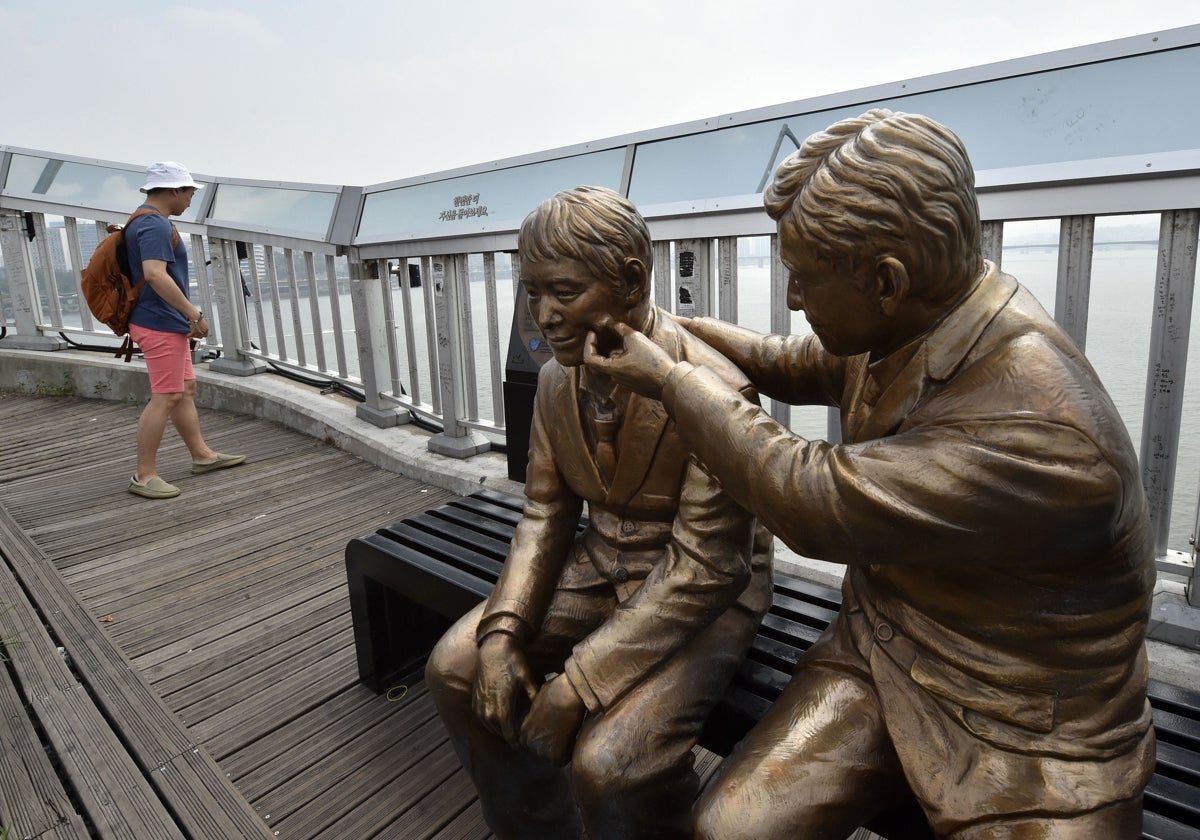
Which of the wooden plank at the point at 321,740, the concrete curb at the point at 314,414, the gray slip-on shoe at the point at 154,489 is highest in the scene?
the concrete curb at the point at 314,414

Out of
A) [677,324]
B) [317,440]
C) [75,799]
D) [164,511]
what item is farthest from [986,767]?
[317,440]

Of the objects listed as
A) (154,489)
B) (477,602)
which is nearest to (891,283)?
(477,602)

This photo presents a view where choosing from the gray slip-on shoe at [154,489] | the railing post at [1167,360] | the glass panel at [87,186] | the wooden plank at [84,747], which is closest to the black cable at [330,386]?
the glass panel at [87,186]

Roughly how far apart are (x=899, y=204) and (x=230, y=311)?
23.4ft

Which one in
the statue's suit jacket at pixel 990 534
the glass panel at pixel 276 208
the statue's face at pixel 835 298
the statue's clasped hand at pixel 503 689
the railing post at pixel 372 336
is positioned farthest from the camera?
the glass panel at pixel 276 208

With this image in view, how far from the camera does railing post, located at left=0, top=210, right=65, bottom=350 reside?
798 cm

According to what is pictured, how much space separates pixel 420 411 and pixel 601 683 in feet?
14.2

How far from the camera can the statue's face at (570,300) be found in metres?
1.62

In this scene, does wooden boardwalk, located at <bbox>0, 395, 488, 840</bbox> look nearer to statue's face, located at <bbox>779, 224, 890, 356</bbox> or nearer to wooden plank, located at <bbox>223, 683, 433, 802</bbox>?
wooden plank, located at <bbox>223, 683, 433, 802</bbox>

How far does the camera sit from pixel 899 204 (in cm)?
114

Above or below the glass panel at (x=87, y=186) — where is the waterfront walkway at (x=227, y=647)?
below

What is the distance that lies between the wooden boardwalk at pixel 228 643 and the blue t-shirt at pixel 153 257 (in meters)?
1.07

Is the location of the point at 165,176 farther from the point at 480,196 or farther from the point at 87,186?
the point at 87,186

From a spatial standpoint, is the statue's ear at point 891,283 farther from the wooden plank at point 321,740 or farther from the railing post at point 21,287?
the railing post at point 21,287
